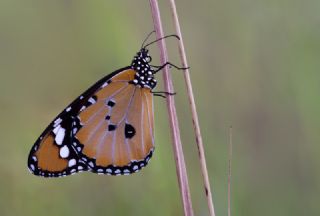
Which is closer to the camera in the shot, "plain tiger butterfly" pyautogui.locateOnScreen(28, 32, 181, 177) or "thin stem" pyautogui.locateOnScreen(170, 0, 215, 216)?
"thin stem" pyautogui.locateOnScreen(170, 0, 215, 216)

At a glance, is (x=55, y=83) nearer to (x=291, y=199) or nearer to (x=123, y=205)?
(x=123, y=205)

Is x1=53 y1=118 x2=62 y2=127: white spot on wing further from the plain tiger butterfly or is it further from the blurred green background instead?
the blurred green background

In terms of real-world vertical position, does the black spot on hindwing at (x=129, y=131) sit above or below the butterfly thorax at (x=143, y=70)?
below

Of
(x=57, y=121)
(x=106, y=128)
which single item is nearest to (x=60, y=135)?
(x=57, y=121)

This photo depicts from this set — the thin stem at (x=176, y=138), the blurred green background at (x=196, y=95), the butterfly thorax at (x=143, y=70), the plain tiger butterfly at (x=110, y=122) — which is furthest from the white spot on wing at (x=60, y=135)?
the thin stem at (x=176, y=138)

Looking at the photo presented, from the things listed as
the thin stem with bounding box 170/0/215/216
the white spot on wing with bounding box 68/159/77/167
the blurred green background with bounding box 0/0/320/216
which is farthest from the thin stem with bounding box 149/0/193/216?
the white spot on wing with bounding box 68/159/77/167

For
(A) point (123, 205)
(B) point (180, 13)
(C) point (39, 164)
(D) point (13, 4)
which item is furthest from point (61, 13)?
(A) point (123, 205)

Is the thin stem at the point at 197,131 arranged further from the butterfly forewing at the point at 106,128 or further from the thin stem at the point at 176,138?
the butterfly forewing at the point at 106,128
